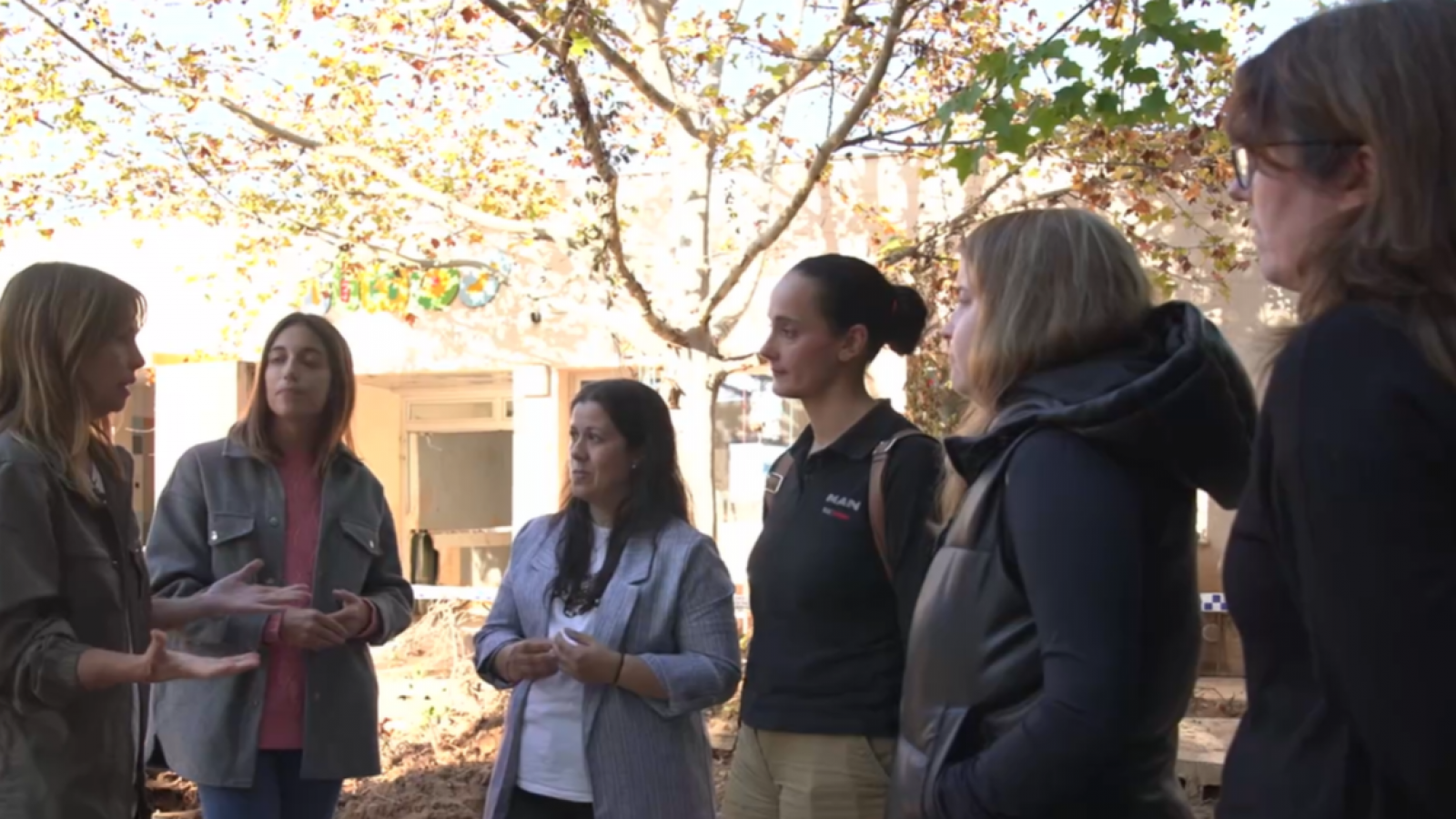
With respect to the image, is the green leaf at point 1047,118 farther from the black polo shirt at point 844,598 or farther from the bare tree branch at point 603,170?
the bare tree branch at point 603,170

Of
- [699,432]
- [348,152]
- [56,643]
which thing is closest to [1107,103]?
[699,432]

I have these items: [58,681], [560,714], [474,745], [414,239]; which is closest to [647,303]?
[474,745]

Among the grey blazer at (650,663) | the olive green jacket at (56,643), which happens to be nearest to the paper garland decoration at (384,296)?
the grey blazer at (650,663)

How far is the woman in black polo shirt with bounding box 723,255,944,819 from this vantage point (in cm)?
301

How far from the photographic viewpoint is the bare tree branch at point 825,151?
6.70 metres

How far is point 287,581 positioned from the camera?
12.7 ft

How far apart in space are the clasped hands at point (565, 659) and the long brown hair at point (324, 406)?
3.39ft

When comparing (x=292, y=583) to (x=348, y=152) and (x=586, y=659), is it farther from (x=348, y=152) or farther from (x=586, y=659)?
(x=348, y=152)

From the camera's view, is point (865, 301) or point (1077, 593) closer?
point (1077, 593)

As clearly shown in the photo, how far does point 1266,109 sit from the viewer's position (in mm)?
1577

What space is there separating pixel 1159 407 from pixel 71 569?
2.31 m

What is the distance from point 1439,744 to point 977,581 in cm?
76

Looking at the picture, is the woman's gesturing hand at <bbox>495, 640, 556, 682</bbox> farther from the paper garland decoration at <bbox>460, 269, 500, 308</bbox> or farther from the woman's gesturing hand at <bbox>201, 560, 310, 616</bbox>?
the paper garland decoration at <bbox>460, 269, 500, 308</bbox>

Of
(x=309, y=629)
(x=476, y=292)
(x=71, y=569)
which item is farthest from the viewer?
(x=476, y=292)
